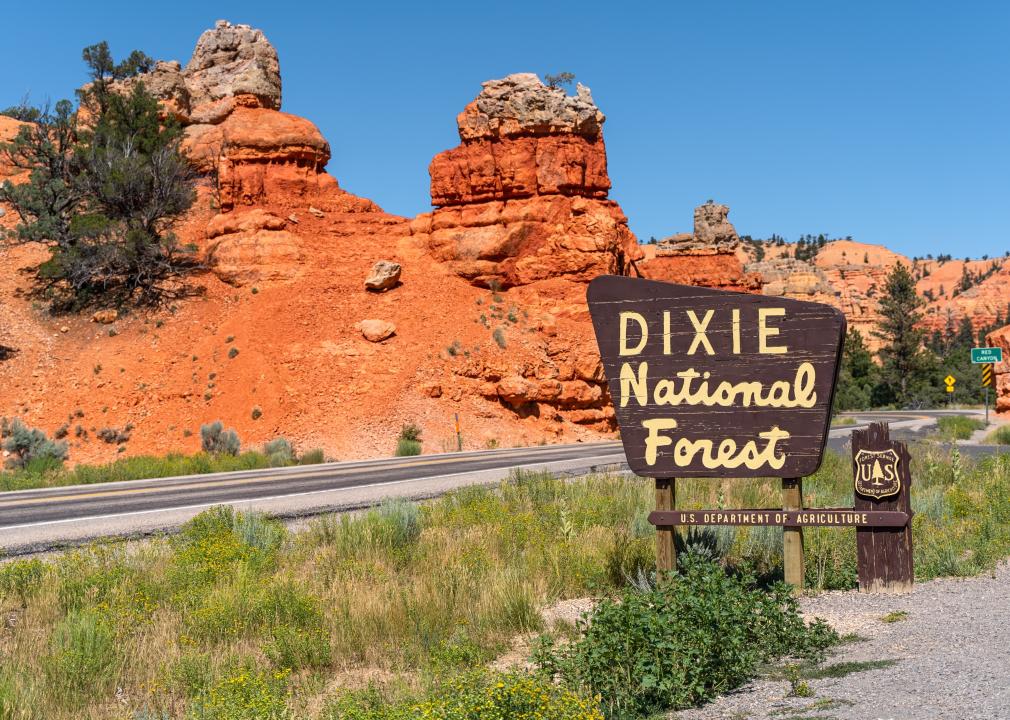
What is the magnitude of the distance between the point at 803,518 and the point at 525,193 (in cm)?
3576

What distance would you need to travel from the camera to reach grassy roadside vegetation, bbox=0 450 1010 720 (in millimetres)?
5559


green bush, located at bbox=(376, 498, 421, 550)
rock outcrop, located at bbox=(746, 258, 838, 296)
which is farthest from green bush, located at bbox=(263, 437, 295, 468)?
rock outcrop, located at bbox=(746, 258, 838, 296)

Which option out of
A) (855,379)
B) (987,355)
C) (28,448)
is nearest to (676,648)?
(28,448)

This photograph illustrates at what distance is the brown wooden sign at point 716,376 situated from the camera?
7824mm

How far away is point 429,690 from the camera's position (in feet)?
18.8

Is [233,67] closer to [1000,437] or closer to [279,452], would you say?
[279,452]

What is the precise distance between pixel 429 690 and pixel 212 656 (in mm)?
1745

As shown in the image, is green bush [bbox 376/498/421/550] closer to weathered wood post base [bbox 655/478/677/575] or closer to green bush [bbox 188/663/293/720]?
weathered wood post base [bbox 655/478/677/575]

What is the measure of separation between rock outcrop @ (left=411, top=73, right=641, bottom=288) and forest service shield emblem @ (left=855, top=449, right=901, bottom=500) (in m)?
32.7

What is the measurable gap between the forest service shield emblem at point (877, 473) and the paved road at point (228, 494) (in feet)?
24.3

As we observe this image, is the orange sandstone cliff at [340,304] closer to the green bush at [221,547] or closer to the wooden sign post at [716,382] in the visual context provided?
the green bush at [221,547]

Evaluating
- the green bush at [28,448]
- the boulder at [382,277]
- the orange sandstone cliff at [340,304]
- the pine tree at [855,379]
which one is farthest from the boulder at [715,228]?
the green bush at [28,448]

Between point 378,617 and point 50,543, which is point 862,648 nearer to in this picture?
point 378,617

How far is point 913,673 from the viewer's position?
5.24 m
